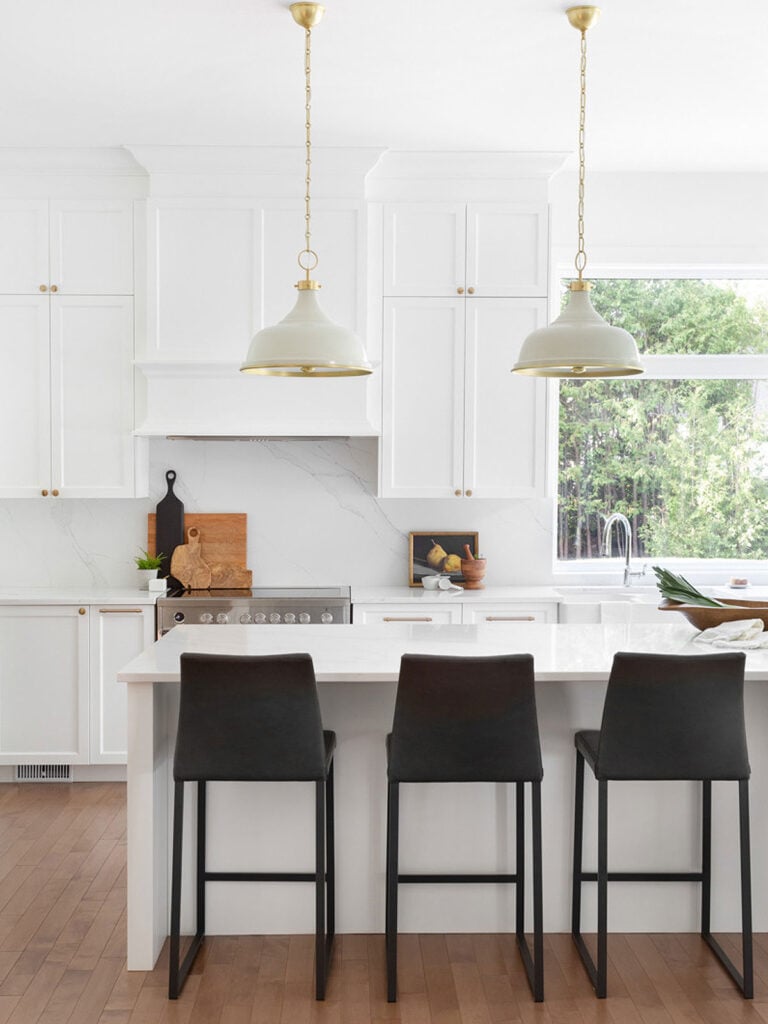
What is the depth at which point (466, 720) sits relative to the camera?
2623 millimetres

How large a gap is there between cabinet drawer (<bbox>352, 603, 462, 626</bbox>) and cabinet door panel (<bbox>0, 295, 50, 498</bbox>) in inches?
64.3

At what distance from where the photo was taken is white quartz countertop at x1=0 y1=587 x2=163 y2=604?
4465 millimetres

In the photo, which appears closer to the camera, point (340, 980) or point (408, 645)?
point (340, 980)

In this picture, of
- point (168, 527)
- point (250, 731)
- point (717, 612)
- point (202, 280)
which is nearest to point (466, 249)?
point (202, 280)

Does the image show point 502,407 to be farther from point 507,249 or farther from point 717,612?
point 717,612

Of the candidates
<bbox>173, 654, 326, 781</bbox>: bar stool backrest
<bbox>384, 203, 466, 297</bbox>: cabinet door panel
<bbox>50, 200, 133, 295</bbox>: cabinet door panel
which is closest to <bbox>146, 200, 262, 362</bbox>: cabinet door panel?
<bbox>50, 200, 133, 295</bbox>: cabinet door panel

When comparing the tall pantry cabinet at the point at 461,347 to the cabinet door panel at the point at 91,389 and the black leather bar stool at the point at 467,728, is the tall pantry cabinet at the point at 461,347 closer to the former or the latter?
the cabinet door panel at the point at 91,389

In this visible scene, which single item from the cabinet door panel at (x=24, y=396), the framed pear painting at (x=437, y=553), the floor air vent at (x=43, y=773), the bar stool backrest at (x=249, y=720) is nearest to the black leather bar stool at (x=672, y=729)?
the bar stool backrest at (x=249, y=720)

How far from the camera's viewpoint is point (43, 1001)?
2.68 metres

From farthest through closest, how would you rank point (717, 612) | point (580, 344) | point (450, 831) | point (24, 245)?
1. point (24, 245)
2. point (717, 612)
3. point (450, 831)
4. point (580, 344)

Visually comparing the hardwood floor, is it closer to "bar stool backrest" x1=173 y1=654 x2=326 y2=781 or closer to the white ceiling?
"bar stool backrest" x1=173 y1=654 x2=326 y2=781

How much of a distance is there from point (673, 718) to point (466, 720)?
0.57 metres

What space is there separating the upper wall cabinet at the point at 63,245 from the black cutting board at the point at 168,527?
1.07 metres

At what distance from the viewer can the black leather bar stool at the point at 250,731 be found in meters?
2.61
